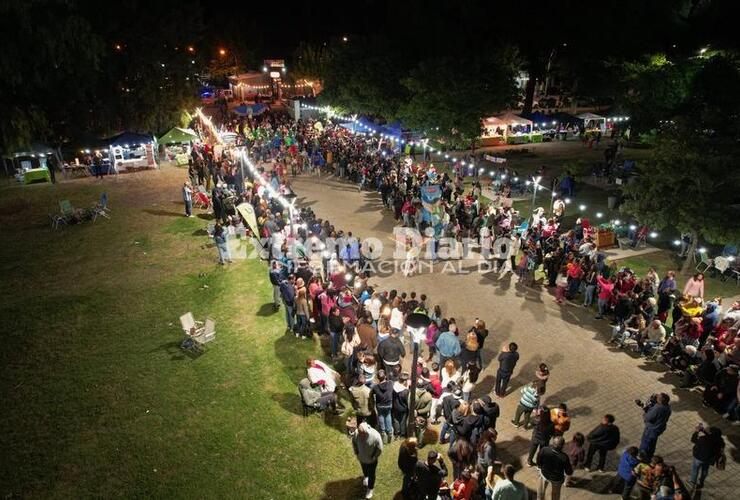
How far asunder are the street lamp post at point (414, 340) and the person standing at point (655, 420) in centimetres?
351

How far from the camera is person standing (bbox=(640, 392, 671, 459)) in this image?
716 centimetres

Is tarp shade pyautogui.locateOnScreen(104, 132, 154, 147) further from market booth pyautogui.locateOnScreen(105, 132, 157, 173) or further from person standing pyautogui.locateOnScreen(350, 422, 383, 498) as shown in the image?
person standing pyautogui.locateOnScreen(350, 422, 383, 498)

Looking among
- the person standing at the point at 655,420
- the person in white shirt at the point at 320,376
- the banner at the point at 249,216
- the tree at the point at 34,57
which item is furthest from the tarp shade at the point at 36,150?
the person standing at the point at 655,420

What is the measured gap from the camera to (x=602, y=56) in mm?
42188

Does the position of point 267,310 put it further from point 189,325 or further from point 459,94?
point 459,94

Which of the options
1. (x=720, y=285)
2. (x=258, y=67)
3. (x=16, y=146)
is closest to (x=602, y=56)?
(x=720, y=285)

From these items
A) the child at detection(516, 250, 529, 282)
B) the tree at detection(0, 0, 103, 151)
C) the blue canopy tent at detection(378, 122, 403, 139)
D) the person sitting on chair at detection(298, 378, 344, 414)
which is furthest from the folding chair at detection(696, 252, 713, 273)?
the tree at detection(0, 0, 103, 151)

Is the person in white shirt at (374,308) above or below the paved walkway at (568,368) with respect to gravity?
above

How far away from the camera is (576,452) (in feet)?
23.3

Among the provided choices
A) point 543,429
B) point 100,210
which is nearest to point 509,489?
point 543,429

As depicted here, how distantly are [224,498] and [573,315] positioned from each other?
9324 millimetres

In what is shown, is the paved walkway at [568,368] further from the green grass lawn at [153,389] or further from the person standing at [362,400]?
the green grass lawn at [153,389]

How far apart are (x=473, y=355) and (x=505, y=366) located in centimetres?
68

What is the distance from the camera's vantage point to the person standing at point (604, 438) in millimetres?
7016
